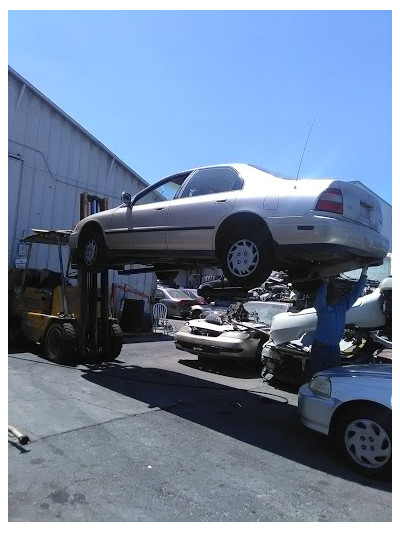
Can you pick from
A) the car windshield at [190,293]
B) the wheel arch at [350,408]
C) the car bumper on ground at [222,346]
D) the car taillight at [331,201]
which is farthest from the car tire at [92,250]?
the car windshield at [190,293]

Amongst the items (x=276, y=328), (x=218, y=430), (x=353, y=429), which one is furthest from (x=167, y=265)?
(x=353, y=429)

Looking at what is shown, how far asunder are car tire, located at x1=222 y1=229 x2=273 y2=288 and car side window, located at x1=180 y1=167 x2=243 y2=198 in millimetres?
672

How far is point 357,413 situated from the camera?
3.91 metres

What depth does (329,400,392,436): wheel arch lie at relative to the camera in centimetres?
375

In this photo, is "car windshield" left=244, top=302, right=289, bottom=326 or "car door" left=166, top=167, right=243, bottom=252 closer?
"car door" left=166, top=167, right=243, bottom=252

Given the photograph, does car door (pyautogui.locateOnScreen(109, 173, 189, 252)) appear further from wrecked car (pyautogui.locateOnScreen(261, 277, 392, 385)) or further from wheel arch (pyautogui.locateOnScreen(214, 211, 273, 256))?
wrecked car (pyautogui.locateOnScreen(261, 277, 392, 385))

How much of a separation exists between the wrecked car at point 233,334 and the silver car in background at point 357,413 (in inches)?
148

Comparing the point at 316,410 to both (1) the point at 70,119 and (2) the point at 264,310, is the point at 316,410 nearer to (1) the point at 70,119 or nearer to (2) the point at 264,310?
(2) the point at 264,310

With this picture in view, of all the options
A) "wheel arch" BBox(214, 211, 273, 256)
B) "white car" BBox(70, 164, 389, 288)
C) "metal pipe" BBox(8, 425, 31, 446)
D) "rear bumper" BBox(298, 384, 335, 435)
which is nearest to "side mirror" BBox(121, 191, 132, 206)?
"white car" BBox(70, 164, 389, 288)

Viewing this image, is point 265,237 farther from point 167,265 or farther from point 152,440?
point 167,265

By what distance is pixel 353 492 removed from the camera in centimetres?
342

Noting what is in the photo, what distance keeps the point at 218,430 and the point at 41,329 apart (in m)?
4.76

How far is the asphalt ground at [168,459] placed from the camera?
2965 mm

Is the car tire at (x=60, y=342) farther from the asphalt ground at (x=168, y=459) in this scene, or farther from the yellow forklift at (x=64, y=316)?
the asphalt ground at (x=168, y=459)
